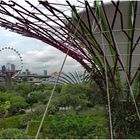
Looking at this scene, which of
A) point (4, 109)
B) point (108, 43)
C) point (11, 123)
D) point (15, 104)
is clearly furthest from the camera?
point (15, 104)

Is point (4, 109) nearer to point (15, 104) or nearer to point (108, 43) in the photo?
point (15, 104)

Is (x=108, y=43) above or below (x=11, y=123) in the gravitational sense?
above

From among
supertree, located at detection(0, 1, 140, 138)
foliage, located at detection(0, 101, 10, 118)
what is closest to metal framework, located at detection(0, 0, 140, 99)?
supertree, located at detection(0, 1, 140, 138)

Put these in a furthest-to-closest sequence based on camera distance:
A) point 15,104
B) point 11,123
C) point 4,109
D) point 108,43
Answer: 1. point 15,104
2. point 4,109
3. point 11,123
4. point 108,43

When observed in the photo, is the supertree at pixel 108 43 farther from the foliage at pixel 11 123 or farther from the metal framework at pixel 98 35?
the foliage at pixel 11 123

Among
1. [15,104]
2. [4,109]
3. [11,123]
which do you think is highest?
[15,104]

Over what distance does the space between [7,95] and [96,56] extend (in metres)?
16.0

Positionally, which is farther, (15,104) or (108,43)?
(15,104)

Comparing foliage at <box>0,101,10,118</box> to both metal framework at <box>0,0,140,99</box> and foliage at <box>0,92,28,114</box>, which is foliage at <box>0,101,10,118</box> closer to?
foliage at <box>0,92,28,114</box>

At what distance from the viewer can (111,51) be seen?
5.59 metres

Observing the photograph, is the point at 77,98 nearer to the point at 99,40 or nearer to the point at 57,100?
the point at 57,100

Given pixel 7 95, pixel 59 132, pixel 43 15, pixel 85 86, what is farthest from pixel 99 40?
pixel 7 95

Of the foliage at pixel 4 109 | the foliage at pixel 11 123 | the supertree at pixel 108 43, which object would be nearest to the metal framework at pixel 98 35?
the supertree at pixel 108 43

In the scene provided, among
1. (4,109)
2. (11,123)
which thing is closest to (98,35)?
(11,123)
